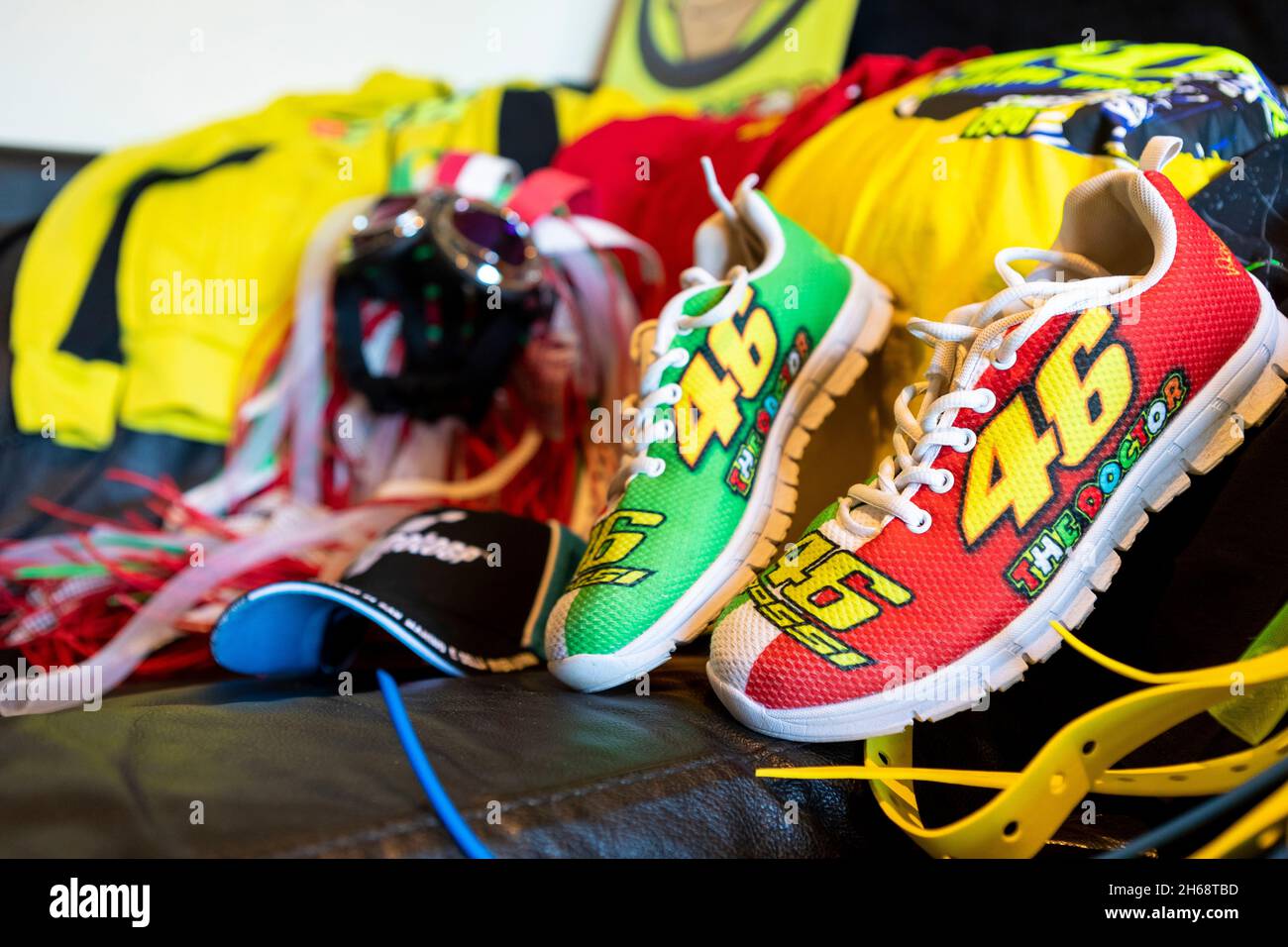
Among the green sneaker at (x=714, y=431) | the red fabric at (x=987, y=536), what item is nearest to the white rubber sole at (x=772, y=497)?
the green sneaker at (x=714, y=431)

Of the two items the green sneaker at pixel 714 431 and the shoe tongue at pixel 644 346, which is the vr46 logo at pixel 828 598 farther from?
the shoe tongue at pixel 644 346

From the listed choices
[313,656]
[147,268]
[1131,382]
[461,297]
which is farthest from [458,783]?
[147,268]

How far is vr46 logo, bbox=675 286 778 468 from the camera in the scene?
714 mm

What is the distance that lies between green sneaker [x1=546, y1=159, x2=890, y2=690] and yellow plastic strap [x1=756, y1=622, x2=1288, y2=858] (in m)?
0.16

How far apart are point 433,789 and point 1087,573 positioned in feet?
1.29

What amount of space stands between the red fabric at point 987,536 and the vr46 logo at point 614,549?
→ 0.41 feet

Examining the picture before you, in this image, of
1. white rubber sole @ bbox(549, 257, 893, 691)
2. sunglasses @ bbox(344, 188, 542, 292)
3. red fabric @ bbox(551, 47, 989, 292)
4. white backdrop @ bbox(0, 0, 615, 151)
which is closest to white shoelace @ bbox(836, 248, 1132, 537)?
white rubber sole @ bbox(549, 257, 893, 691)

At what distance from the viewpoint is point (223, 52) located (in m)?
1.53

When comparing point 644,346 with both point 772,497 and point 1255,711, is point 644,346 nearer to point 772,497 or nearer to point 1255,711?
point 772,497

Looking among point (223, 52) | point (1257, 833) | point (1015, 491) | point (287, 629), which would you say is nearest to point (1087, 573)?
point (1015, 491)

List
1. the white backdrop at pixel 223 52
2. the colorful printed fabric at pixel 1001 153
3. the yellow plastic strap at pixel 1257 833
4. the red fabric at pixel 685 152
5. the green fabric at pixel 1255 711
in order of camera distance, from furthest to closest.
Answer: the white backdrop at pixel 223 52 < the red fabric at pixel 685 152 < the colorful printed fabric at pixel 1001 153 < the green fabric at pixel 1255 711 < the yellow plastic strap at pixel 1257 833

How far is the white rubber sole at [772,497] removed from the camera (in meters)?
0.63

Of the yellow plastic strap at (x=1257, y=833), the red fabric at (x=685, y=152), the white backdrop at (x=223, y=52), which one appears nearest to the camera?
the yellow plastic strap at (x=1257, y=833)
